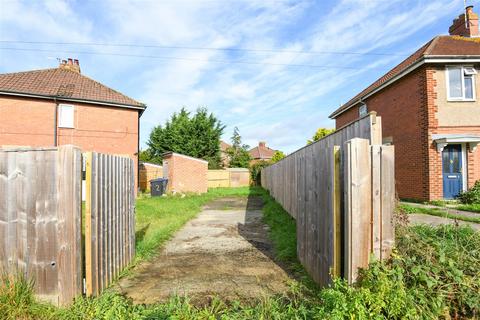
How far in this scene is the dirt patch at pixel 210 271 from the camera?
3.51 meters

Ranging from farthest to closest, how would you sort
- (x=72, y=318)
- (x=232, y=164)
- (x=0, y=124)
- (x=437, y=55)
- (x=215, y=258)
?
(x=232, y=164) < (x=0, y=124) < (x=437, y=55) < (x=215, y=258) < (x=72, y=318)

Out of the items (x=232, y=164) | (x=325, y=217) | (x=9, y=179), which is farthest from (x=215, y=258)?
(x=232, y=164)

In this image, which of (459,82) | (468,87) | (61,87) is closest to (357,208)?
(459,82)

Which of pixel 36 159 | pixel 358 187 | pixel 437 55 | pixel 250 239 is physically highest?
pixel 437 55

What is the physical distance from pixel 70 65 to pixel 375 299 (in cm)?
2448

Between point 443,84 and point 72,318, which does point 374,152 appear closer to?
point 72,318

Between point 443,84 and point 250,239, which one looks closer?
point 250,239

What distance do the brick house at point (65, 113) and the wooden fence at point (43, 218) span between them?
1540 centimetres

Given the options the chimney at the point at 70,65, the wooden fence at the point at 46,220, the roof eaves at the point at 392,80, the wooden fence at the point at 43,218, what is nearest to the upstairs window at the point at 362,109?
the roof eaves at the point at 392,80

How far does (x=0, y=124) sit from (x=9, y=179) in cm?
1661

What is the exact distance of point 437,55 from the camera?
37.1 feet

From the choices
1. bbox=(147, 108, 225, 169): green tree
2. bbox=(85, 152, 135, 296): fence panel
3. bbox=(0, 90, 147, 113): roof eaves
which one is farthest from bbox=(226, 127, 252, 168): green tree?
bbox=(85, 152, 135, 296): fence panel

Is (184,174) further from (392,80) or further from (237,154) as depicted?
(237,154)

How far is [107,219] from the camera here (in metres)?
3.79
